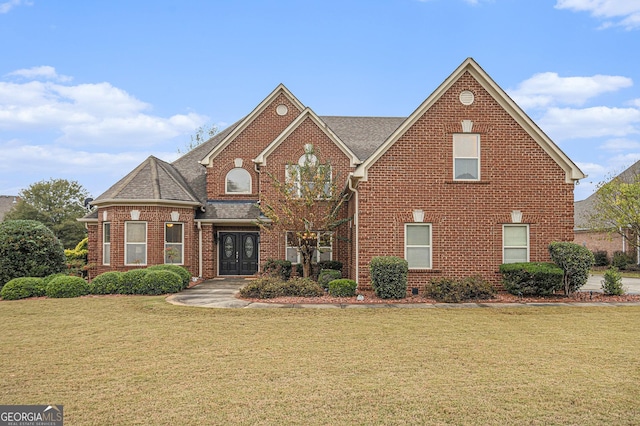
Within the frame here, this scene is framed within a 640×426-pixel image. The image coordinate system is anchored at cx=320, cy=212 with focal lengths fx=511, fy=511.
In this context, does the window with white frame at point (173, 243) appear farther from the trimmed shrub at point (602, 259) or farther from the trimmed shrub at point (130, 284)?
the trimmed shrub at point (602, 259)

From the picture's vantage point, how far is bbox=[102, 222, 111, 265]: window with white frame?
21969 millimetres

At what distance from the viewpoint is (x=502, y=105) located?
55.2 ft

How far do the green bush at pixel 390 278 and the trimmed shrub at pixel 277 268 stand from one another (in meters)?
5.61

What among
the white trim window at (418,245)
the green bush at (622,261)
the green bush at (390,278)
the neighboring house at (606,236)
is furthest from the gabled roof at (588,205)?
the green bush at (390,278)

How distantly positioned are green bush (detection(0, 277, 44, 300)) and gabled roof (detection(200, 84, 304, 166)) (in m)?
9.33

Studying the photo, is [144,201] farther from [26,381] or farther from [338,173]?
[26,381]

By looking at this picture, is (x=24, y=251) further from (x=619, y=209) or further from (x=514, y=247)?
(x=619, y=209)

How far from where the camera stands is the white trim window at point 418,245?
16.6 metres

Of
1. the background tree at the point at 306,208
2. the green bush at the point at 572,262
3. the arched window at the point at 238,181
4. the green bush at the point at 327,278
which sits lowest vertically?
the green bush at the point at 327,278

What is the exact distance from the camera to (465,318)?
40.0ft

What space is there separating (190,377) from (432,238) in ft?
36.4

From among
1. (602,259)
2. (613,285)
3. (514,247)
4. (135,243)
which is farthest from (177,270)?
(602,259)

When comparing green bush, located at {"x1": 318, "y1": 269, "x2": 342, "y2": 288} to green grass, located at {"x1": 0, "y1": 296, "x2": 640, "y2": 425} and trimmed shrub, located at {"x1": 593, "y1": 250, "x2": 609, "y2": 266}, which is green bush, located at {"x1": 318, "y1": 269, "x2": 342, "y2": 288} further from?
trimmed shrub, located at {"x1": 593, "y1": 250, "x2": 609, "y2": 266}

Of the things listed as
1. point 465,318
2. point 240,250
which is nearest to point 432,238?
point 465,318
